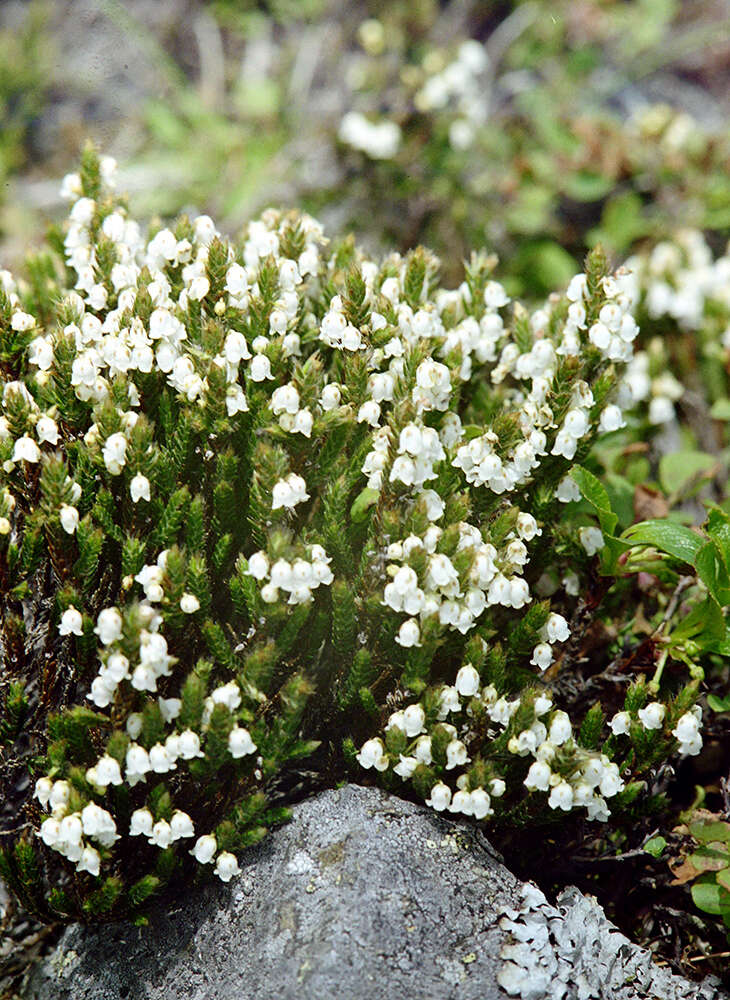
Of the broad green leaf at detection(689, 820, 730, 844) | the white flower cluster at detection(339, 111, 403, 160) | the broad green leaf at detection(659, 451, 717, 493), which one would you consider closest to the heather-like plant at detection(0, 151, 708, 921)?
the broad green leaf at detection(689, 820, 730, 844)

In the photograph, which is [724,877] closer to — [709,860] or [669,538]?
[709,860]

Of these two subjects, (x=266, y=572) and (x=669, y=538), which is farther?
(x=669, y=538)

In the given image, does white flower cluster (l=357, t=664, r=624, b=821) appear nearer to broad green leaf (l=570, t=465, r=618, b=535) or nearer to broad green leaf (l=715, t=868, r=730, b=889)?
broad green leaf (l=715, t=868, r=730, b=889)

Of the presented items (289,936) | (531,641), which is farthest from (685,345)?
(289,936)

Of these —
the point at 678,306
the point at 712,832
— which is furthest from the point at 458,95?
the point at 712,832

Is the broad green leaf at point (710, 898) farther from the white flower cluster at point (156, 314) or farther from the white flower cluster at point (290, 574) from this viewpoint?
the white flower cluster at point (156, 314)

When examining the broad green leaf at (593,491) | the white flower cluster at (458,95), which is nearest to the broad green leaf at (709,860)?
the broad green leaf at (593,491)
